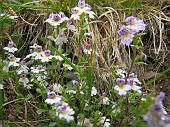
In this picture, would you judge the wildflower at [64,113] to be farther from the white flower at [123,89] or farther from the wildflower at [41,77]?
the wildflower at [41,77]

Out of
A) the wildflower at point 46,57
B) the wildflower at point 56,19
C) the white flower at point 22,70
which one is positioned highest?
the wildflower at point 56,19

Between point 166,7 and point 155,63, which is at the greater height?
point 166,7

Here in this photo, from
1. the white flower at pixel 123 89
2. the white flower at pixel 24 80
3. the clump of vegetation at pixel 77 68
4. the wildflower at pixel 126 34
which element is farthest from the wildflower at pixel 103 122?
the white flower at pixel 24 80

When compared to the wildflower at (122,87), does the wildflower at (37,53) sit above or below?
above

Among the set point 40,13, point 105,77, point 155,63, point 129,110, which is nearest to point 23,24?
point 40,13

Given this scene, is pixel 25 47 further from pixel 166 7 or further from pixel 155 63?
pixel 166 7

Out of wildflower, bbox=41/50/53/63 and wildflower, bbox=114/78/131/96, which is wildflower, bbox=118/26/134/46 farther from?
wildflower, bbox=41/50/53/63

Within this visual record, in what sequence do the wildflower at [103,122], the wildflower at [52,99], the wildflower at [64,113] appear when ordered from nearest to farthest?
the wildflower at [64,113]
the wildflower at [52,99]
the wildflower at [103,122]

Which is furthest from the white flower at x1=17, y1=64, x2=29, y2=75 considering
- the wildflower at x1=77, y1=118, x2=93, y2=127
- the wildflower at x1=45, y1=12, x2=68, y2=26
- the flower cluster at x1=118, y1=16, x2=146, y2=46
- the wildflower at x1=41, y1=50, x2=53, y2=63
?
the flower cluster at x1=118, y1=16, x2=146, y2=46

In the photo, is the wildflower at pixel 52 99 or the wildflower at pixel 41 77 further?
the wildflower at pixel 41 77
